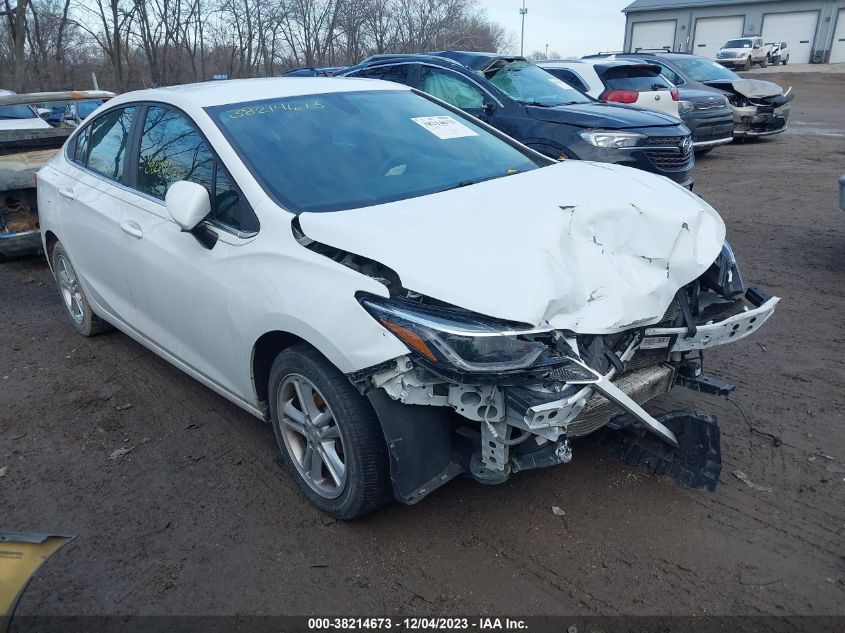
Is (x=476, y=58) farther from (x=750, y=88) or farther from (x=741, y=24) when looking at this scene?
(x=741, y=24)

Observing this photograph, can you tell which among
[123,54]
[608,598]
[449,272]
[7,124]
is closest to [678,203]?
[449,272]

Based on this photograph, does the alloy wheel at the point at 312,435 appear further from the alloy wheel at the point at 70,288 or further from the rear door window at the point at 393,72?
the rear door window at the point at 393,72

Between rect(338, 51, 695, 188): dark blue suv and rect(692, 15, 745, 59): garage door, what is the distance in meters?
46.1

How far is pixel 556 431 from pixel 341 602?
1080 mm

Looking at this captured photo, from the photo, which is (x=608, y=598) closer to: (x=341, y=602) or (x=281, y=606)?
(x=341, y=602)

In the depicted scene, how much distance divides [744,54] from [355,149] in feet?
141

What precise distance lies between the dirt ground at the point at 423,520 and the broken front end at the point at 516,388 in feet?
1.10

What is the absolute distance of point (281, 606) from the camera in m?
2.65

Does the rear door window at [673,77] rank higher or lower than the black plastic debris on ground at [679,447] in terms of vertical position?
higher

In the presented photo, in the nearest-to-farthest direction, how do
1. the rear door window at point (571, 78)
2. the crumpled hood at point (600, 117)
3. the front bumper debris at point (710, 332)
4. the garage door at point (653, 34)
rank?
1. the front bumper debris at point (710, 332)
2. the crumpled hood at point (600, 117)
3. the rear door window at point (571, 78)
4. the garage door at point (653, 34)

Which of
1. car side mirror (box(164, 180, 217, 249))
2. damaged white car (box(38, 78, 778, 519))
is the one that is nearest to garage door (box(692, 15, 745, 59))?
damaged white car (box(38, 78, 778, 519))

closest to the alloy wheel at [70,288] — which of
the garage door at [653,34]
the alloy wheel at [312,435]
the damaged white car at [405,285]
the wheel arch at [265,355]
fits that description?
the damaged white car at [405,285]

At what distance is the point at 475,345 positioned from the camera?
2451mm

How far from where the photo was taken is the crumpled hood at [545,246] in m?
2.56
